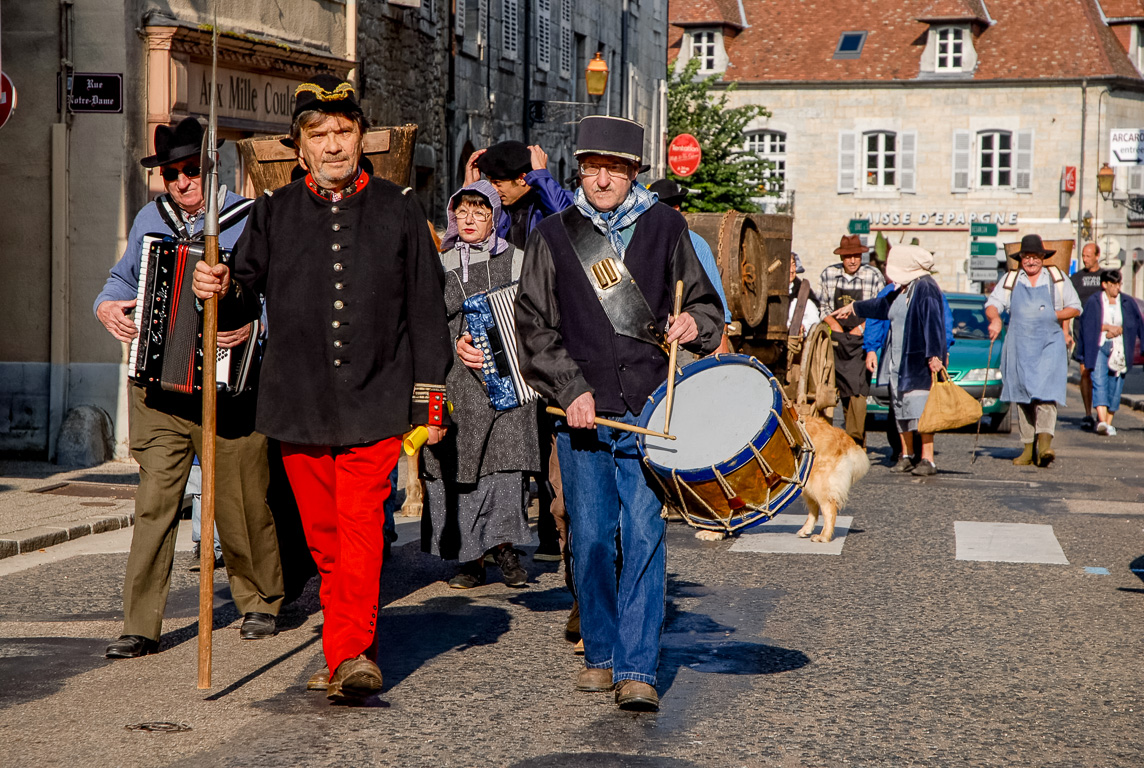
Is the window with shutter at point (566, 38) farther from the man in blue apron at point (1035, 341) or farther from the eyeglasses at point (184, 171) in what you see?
the eyeglasses at point (184, 171)

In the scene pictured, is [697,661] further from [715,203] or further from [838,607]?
[715,203]

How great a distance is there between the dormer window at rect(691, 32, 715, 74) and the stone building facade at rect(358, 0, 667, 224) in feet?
70.4

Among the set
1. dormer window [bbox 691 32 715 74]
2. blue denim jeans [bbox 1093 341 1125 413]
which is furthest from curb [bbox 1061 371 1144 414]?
dormer window [bbox 691 32 715 74]

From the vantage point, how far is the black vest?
17.9 feet

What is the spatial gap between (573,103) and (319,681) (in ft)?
72.7

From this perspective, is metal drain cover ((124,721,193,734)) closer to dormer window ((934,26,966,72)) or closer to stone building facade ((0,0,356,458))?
stone building facade ((0,0,356,458))

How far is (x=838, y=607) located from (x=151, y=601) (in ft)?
10.2

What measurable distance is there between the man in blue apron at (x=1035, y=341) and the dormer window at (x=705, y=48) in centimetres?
4306

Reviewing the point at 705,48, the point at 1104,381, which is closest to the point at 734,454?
the point at 1104,381

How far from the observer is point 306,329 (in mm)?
5512

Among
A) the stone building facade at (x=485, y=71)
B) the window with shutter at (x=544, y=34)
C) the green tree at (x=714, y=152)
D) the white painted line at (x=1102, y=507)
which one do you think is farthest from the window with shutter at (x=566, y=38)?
the white painted line at (x=1102, y=507)

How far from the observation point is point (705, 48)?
56906 mm

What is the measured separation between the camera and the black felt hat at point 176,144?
6344 millimetres

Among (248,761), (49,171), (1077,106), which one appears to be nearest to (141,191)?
(49,171)
